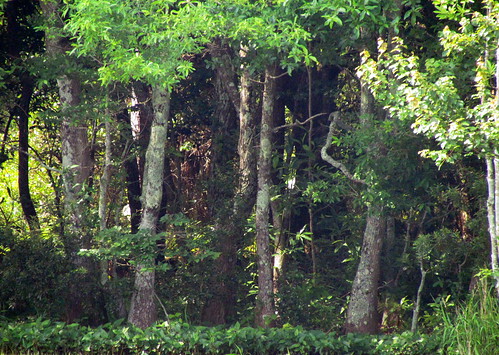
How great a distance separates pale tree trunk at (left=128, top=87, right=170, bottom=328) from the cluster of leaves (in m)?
0.73

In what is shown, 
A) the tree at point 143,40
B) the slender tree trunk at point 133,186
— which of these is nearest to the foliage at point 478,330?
the tree at point 143,40

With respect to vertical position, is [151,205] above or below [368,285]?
above

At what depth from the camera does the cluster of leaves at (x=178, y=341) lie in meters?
8.41

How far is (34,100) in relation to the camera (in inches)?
473

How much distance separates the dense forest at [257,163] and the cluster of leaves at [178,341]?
466 mm

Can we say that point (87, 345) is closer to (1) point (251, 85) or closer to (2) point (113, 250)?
(2) point (113, 250)

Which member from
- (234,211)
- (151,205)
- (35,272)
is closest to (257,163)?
(234,211)

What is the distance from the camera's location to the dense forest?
7785 millimetres

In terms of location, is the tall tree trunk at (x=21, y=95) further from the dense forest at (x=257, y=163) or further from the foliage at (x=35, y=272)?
the foliage at (x=35, y=272)

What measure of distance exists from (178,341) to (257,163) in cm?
353

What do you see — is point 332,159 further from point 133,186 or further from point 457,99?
point 133,186

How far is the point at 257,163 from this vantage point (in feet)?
35.6

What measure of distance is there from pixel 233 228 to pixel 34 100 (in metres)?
4.60

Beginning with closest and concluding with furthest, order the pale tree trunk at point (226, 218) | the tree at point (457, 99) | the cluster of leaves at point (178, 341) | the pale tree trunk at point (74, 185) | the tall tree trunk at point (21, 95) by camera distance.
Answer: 1. the tree at point (457, 99)
2. the cluster of leaves at point (178, 341)
3. the pale tree trunk at point (74, 185)
4. the pale tree trunk at point (226, 218)
5. the tall tree trunk at point (21, 95)
